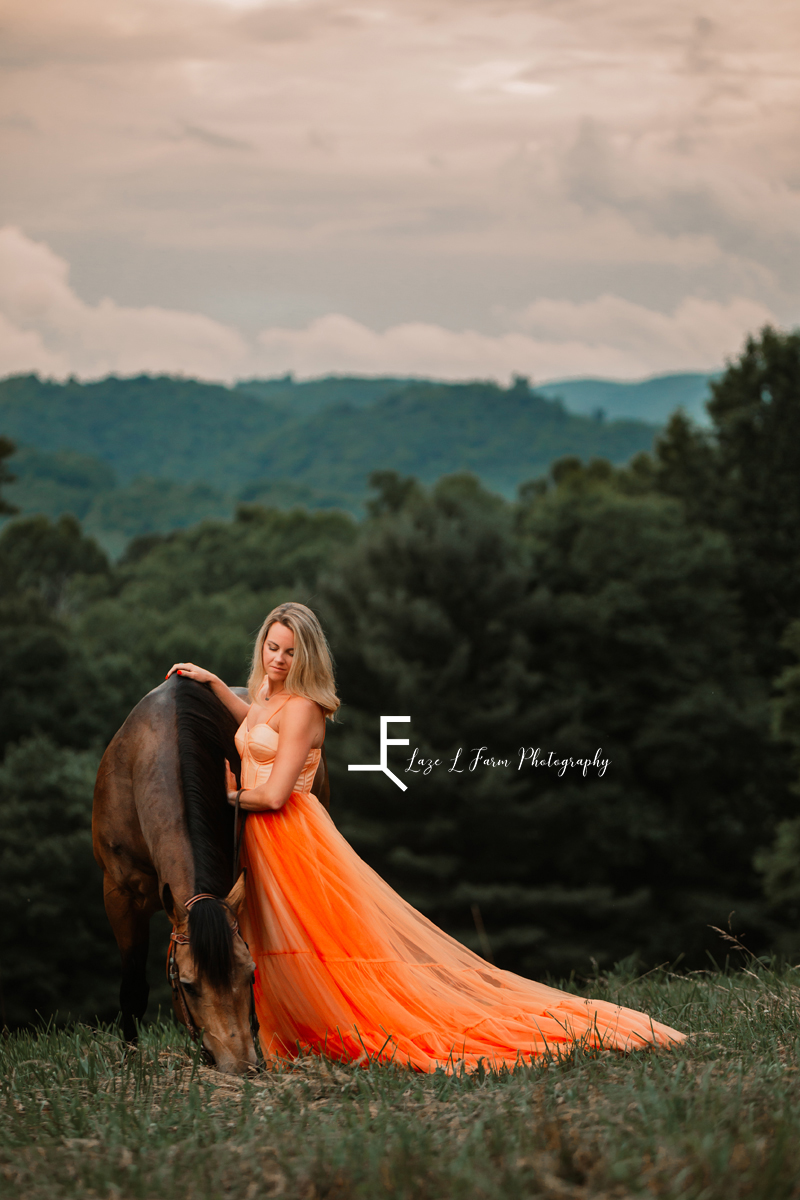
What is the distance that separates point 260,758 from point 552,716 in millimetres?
23666

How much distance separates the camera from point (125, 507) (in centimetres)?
13925

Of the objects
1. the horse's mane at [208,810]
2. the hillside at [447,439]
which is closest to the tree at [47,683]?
the horse's mane at [208,810]

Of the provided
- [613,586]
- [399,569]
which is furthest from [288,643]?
[613,586]

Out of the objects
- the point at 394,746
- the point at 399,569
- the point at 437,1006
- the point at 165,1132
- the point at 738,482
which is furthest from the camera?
the point at 738,482

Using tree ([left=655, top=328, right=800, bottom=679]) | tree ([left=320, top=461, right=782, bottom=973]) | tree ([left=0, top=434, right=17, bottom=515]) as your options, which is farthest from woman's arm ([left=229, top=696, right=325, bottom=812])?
tree ([left=0, top=434, right=17, bottom=515])

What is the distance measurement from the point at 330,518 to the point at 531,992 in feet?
254

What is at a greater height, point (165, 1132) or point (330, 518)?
point (330, 518)

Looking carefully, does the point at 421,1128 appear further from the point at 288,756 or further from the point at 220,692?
the point at 220,692

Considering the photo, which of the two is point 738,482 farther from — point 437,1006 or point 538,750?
point 437,1006

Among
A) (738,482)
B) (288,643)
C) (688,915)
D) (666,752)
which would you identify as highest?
(738,482)

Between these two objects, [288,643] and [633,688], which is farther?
[633,688]

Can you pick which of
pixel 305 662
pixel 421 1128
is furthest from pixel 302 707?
pixel 421 1128

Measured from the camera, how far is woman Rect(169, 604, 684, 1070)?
4.82m

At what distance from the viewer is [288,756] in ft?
18.1
